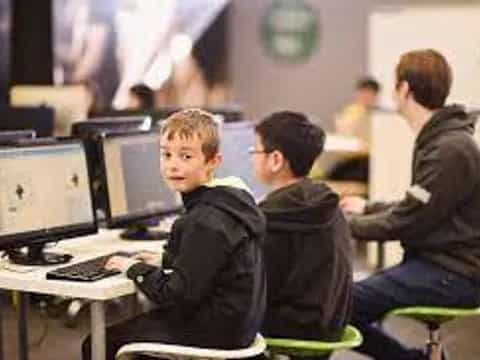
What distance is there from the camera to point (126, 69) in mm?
8664

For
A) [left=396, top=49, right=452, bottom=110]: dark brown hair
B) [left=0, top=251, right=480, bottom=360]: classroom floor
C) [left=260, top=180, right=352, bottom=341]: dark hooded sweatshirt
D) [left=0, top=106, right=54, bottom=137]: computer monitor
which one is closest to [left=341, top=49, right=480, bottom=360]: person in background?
[left=396, top=49, right=452, bottom=110]: dark brown hair

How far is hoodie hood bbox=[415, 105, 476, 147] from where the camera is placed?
129 inches

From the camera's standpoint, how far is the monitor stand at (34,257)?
9.66 feet

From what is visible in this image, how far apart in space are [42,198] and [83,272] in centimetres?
33

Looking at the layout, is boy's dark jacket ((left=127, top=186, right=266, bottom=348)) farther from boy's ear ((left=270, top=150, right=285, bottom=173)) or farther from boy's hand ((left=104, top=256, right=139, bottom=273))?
boy's ear ((left=270, top=150, right=285, bottom=173))

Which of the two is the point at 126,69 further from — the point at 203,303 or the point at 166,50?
the point at 203,303

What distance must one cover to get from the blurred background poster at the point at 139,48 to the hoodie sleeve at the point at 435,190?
17.1ft

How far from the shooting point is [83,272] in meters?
2.76

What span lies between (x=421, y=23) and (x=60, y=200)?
441 centimetres

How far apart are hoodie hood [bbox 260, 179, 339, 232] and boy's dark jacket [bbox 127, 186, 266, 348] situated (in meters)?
0.17

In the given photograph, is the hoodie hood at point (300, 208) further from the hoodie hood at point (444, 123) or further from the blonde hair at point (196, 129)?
the hoodie hood at point (444, 123)

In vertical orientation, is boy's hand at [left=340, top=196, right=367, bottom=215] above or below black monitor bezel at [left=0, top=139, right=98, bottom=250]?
below

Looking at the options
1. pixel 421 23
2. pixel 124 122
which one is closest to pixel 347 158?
pixel 421 23

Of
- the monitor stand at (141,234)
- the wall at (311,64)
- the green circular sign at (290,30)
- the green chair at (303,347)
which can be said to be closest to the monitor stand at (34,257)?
the monitor stand at (141,234)
